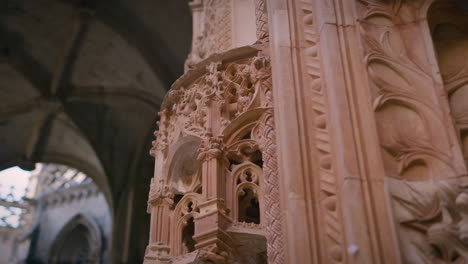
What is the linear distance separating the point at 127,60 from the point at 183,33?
6.17 ft

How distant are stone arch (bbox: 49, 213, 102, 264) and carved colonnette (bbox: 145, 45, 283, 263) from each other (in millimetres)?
11956

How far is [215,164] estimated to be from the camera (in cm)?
564

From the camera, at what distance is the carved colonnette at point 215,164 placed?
541 centimetres

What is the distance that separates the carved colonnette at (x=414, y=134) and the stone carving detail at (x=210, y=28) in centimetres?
277

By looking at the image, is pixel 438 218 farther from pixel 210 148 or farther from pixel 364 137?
pixel 210 148

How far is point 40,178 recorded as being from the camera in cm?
2069

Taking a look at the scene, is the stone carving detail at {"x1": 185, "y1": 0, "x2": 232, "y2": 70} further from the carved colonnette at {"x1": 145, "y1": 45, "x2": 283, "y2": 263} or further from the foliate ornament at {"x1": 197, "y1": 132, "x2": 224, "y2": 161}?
the foliate ornament at {"x1": 197, "y1": 132, "x2": 224, "y2": 161}

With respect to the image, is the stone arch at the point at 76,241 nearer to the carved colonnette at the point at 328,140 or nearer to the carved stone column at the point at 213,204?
the carved stone column at the point at 213,204

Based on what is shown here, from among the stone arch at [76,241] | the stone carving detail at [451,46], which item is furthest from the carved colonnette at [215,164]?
the stone arch at [76,241]

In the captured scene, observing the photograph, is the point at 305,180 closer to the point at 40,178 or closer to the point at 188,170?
the point at 188,170

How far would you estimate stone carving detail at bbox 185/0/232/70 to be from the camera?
750 centimetres

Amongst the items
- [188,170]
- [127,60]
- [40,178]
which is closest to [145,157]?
[127,60]

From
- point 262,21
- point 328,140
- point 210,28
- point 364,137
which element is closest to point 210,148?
point 262,21

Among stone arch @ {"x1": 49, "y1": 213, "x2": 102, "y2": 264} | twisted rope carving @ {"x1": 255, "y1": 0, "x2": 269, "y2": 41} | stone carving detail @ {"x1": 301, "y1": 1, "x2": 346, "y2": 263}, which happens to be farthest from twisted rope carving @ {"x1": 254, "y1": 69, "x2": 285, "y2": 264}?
stone arch @ {"x1": 49, "y1": 213, "x2": 102, "y2": 264}
